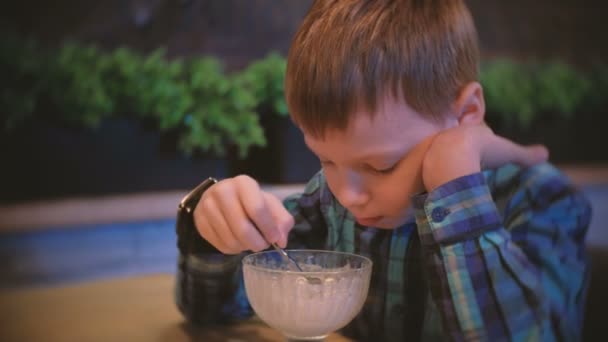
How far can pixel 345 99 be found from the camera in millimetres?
548

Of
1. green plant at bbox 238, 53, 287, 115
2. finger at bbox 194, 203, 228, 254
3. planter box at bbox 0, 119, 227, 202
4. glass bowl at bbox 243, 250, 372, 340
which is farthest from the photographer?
planter box at bbox 0, 119, 227, 202

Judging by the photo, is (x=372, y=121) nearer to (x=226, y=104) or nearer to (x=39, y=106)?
(x=226, y=104)

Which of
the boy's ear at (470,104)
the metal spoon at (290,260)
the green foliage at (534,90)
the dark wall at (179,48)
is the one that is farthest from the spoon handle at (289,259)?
the green foliage at (534,90)

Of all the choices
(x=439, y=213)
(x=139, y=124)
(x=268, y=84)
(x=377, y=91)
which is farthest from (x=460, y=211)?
(x=139, y=124)

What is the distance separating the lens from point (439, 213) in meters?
0.53

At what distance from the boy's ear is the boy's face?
0.12 ft

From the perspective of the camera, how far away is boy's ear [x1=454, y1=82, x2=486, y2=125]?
60 cm

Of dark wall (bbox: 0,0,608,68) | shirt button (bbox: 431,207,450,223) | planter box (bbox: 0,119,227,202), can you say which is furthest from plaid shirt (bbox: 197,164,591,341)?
dark wall (bbox: 0,0,608,68)

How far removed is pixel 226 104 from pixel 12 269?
0.40 metres

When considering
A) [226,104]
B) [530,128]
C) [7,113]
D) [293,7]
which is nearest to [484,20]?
[293,7]

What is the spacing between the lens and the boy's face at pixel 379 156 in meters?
0.55

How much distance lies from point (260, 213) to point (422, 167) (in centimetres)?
15

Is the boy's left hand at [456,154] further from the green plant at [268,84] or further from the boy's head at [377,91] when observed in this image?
the green plant at [268,84]

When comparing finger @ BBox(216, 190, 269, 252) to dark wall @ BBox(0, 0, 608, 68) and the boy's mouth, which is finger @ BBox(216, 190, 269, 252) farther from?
dark wall @ BBox(0, 0, 608, 68)
